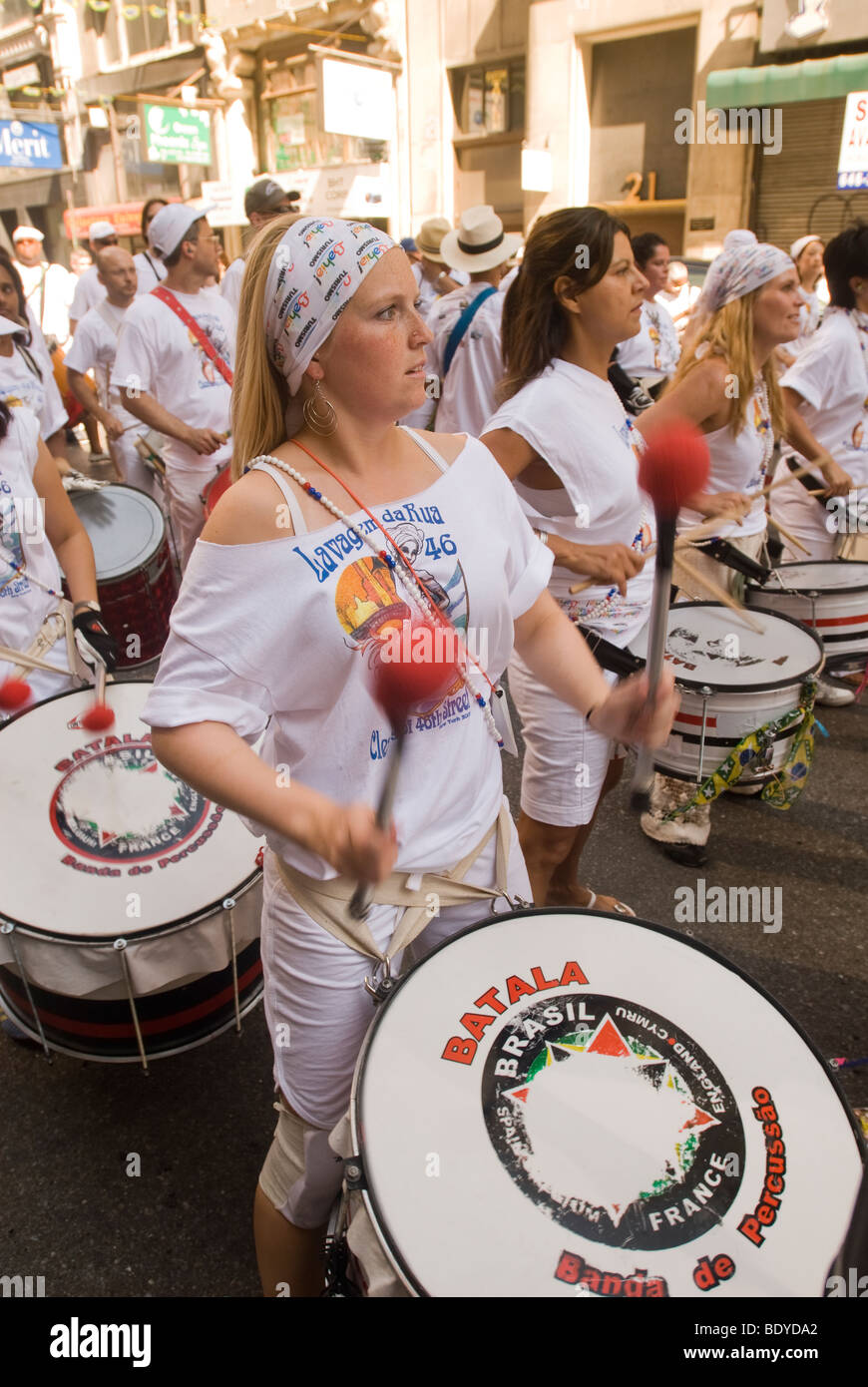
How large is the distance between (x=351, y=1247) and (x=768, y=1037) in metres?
0.66

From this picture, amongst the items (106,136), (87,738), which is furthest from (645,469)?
(106,136)

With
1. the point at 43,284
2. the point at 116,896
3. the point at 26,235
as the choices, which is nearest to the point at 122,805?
the point at 116,896

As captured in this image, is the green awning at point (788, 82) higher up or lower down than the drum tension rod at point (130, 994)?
higher up

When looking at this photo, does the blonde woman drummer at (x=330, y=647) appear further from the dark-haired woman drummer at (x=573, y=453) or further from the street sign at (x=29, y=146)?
the street sign at (x=29, y=146)

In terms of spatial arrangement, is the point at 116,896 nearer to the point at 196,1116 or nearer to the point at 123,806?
the point at 123,806

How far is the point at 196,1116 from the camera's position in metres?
2.44

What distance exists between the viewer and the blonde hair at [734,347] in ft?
10.6

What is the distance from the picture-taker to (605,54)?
54.1ft

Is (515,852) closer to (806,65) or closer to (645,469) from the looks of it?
(645,469)

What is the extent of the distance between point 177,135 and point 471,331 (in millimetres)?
19450

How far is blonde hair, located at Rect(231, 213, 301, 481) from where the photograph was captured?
144cm

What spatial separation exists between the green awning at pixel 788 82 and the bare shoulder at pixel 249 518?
15425 mm

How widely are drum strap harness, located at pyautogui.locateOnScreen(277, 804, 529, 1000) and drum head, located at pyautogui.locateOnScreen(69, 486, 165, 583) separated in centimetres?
274

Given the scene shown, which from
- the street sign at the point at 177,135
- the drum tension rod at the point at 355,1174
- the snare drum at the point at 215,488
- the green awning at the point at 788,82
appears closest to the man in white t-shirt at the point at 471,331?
the snare drum at the point at 215,488
